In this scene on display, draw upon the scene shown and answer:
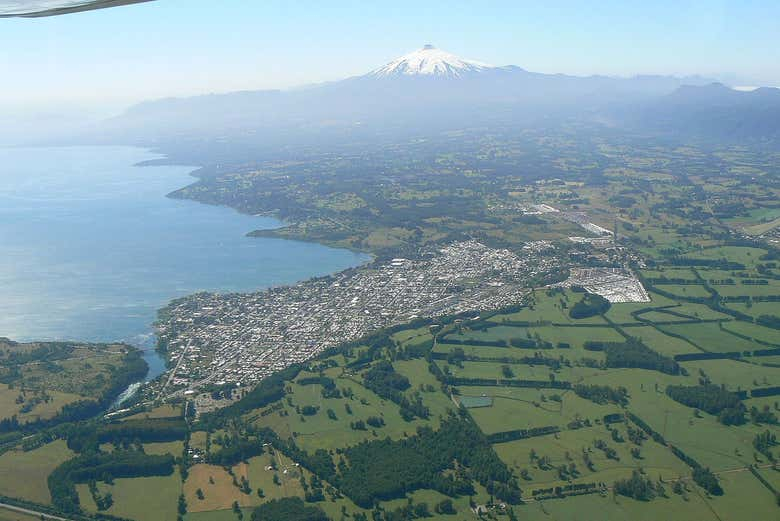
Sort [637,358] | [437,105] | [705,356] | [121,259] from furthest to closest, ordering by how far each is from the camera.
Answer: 1. [437,105]
2. [121,259]
3. [705,356]
4. [637,358]

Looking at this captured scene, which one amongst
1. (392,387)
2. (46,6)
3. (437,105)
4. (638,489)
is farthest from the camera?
(437,105)

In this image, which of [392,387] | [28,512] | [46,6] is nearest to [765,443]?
[392,387]

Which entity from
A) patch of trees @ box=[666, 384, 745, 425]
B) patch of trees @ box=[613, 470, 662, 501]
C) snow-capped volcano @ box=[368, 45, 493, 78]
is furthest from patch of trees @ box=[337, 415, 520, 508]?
snow-capped volcano @ box=[368, 45, 493, 78]

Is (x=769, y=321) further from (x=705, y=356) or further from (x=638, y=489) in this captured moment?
(x=638, y=489)

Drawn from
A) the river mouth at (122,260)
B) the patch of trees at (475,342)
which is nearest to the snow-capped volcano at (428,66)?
the river mouth at (122,260)

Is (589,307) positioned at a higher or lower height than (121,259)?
higher

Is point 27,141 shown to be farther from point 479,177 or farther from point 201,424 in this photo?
point 201,424

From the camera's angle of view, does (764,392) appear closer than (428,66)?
Yes

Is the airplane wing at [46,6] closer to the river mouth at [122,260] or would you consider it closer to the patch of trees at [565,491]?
the patch of trees at [565,491]
